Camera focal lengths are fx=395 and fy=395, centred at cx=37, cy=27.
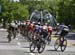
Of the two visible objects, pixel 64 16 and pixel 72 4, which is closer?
pixel 72 4

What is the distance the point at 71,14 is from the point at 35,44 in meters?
44.0

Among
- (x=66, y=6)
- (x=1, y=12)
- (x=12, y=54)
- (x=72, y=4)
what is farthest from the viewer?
(x=1, y=12)

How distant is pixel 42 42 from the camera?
23.6 m

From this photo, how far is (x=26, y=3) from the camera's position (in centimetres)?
13575

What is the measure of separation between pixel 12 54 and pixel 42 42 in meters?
2.53

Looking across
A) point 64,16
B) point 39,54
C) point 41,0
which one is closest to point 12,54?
point 39,54

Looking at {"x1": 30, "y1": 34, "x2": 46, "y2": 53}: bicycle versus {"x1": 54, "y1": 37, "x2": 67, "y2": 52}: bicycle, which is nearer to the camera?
{"x1": 30, "y1": 34, "x2": 46, "y2": 53}: bicycle

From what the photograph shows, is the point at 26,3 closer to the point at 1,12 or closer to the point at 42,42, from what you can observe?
the point at 1,12

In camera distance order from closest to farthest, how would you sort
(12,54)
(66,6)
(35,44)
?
(12,54) < (35,44) < (66,6)

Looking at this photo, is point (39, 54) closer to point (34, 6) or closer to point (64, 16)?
point (64, 16)

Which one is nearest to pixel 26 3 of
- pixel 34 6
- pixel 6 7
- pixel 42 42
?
pixel 34 6

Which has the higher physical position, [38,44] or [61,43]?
[38,44]

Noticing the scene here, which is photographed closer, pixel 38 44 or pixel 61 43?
pixel 38 44

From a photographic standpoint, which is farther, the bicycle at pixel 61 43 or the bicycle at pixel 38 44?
the bicycle at pixel 61 43
